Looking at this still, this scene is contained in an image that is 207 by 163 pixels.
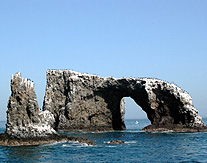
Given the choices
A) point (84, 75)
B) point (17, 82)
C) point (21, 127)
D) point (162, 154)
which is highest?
point (84, 75)

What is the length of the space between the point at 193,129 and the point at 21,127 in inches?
1310

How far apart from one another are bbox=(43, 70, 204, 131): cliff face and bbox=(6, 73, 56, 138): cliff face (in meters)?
27.5

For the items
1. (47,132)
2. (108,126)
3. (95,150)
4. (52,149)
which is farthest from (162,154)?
(108,126)

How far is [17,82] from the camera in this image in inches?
1576

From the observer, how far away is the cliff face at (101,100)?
6347 centimetres

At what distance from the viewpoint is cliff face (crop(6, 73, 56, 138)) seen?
38750mm

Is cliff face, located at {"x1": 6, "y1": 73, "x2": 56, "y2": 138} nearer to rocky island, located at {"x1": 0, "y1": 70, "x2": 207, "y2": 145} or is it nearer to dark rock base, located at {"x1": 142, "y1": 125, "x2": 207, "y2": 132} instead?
rocky island, located at {"x1": 0, "y1": 70, "x2": 207, "y2": 145}

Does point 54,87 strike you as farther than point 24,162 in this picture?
Yes

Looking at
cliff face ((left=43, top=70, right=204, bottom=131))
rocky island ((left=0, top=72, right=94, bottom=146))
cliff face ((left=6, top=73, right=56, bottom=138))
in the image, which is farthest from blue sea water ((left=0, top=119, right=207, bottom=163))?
cliff face ((left=43, top=70, right=204, bottom=131))

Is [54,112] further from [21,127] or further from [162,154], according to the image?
[162,154]

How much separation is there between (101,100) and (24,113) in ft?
106

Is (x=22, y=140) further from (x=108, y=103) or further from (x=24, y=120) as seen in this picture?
(x=108, y=103)

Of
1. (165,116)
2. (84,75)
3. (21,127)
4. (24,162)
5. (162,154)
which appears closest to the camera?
(24,162)

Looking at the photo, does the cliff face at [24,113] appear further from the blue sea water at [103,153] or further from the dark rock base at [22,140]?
the blue sea water at [103,153]
